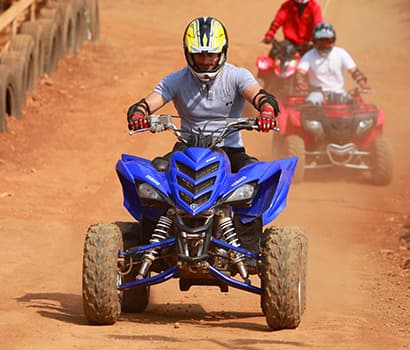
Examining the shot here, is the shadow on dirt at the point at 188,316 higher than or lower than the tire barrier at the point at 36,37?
lower

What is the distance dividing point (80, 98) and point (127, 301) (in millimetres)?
10781

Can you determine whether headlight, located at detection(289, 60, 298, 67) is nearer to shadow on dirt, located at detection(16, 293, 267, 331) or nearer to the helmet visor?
the helmet visor

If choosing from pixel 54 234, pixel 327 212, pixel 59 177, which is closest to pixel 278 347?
pixel 54 234

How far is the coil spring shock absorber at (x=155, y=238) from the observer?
760 centimetres

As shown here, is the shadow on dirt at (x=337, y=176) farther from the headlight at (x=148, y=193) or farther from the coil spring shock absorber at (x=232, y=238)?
the headlight at (x=148, y=193)

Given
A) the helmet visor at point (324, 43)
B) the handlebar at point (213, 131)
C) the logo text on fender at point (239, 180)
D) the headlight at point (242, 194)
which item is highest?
the helmet visor at point (324, 43)

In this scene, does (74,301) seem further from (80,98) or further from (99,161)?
(80,98)

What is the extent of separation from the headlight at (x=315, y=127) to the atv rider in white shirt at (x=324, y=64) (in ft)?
2.88

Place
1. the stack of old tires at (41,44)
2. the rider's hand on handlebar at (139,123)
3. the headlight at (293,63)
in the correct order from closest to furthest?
the rider's hand on handlebar at (139,123) → the stack of old tires at (41,44) → the headlight at (293,63)

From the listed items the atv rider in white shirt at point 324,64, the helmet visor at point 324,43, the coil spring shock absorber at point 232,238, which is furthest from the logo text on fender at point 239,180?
the helmet visor at point 324,43

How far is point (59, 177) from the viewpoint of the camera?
14.4 metres

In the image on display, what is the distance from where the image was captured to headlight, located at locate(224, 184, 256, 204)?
24.9 feet

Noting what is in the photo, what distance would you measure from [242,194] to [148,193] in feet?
2.00

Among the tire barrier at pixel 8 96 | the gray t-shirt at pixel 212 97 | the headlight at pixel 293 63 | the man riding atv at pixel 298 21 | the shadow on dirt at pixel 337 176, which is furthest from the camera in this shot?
the man riding atv at pixel 298 21
